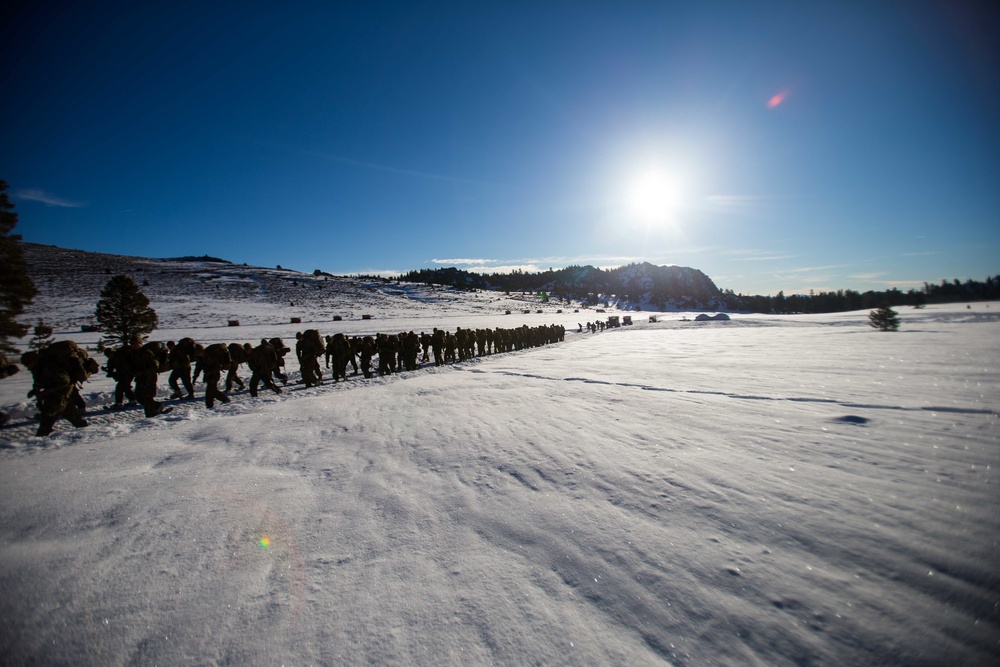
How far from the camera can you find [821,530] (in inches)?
99.4

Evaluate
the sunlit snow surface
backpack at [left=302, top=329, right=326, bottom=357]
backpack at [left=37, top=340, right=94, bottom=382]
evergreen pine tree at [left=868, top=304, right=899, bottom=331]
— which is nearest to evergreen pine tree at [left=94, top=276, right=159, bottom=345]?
backpack at [left=302, top=329, right=326, bottom=357]

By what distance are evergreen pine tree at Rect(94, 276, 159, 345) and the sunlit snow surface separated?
62.1ft

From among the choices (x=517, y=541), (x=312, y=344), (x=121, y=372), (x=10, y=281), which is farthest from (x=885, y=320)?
(x=10, y=281)

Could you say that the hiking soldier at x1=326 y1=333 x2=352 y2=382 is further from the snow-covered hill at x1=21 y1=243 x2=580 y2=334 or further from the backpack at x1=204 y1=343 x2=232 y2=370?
the snow-covered hill at x1=21 y1=243 x2=580 y2=334

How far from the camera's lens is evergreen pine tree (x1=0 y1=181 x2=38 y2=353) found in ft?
45.7

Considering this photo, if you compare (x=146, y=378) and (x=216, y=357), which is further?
(x=216, y=357)

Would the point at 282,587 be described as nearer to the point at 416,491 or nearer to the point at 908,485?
the point at 416,491

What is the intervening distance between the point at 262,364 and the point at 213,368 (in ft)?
3.64

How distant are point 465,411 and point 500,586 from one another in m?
3.93

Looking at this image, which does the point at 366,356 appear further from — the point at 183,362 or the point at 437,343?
the point at 183,362

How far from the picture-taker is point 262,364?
827cm

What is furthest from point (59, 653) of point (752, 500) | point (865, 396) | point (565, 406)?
point (865, 396)

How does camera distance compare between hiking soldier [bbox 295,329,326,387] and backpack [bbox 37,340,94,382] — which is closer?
backpack [bbox 37,340,94,382]

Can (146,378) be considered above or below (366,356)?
above
